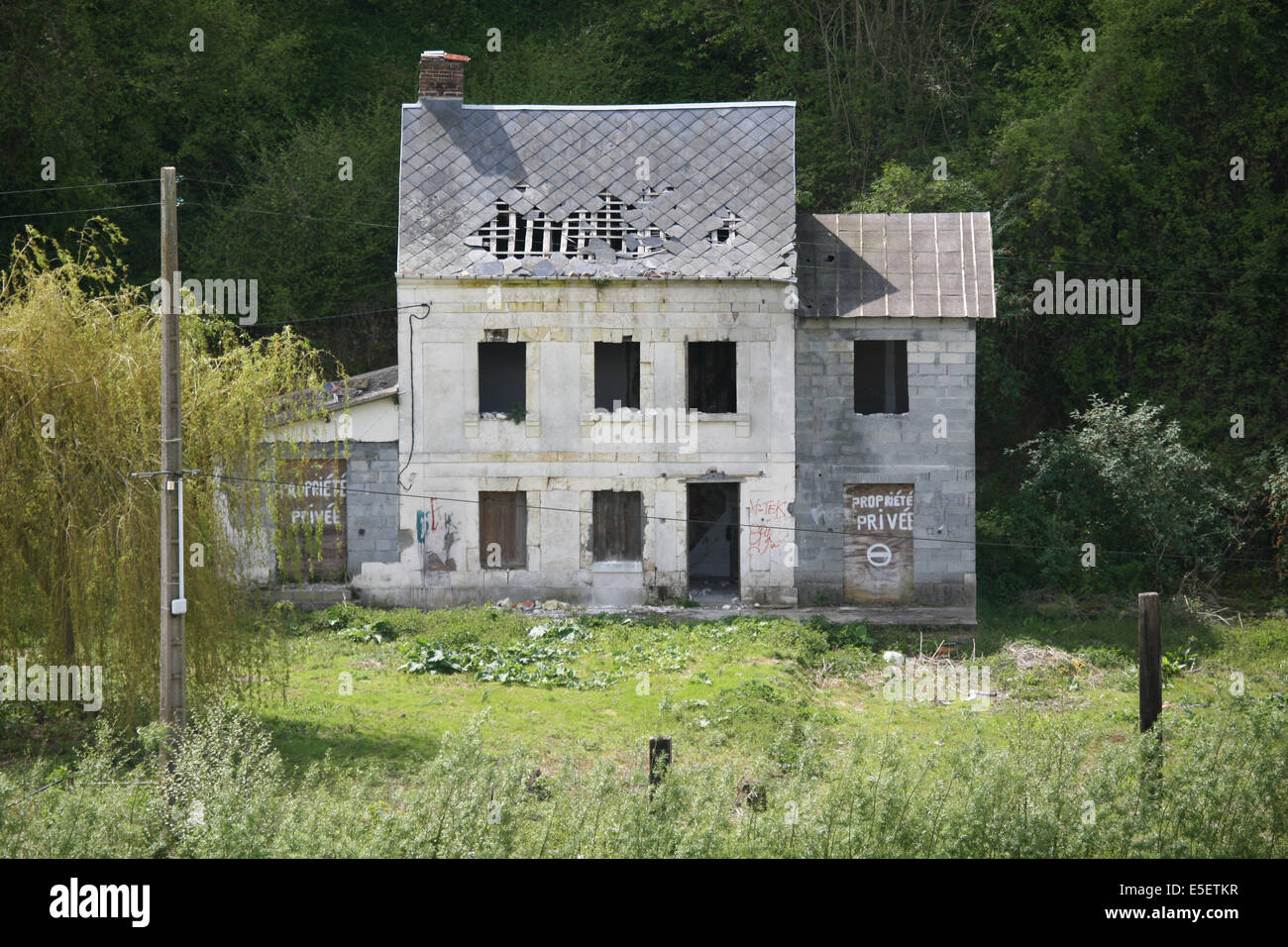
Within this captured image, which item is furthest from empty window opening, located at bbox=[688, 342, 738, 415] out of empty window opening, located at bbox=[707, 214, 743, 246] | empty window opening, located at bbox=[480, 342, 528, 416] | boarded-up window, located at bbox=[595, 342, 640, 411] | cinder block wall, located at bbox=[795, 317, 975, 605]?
empty window opening, located at bbox=[480, 342, 528, 416]

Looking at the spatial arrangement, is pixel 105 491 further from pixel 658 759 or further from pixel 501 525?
pixel 501 525

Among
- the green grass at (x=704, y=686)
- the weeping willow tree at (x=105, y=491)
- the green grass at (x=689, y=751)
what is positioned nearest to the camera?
the green grass at (x=689, y=751)

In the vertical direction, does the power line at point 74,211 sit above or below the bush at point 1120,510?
above

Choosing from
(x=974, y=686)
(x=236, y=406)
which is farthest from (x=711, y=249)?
(x=236, y=406)

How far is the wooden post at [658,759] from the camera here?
1138 cm

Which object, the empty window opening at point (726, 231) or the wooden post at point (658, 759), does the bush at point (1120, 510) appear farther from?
the wooden post at point (658, 759)

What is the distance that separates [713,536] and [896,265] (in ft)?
19.7

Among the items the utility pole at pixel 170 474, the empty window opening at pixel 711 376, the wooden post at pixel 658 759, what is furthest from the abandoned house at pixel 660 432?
the wooden post at pixel 658 759

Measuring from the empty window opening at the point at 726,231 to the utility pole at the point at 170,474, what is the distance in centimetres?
1121

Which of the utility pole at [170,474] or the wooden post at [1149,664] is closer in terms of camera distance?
the utility pole at [170,474]

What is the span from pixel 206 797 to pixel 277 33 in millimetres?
28347
